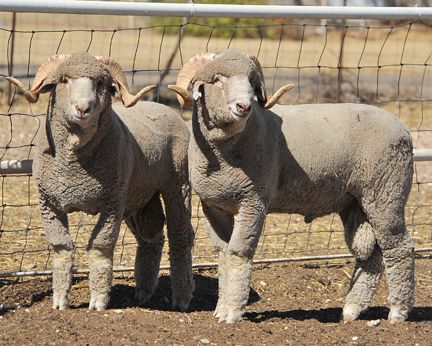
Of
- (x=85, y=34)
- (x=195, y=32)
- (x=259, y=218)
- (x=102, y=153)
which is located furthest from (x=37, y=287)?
(x=195, y=32)

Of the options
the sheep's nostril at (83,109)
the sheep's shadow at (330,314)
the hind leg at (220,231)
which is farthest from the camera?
the sheep's shadow at (330,314)

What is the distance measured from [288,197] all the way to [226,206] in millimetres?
465

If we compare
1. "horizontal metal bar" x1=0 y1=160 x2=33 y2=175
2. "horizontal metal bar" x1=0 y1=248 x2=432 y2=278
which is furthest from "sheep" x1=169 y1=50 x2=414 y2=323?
"horizontal metal bar" x1=0 y1=248 x2=432 y2=278

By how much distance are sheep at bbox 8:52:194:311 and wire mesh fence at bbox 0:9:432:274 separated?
66 centimetres

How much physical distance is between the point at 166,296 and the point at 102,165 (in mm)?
1491

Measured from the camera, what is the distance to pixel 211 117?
5887mm

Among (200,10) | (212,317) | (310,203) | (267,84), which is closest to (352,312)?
(310,203)

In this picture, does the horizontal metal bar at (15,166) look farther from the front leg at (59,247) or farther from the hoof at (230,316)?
the hoof at (230,316)

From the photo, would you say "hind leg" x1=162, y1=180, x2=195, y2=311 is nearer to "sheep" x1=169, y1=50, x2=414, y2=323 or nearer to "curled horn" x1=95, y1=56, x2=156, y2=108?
"sheep" x1=169, y1=50, x2=414, y2=323

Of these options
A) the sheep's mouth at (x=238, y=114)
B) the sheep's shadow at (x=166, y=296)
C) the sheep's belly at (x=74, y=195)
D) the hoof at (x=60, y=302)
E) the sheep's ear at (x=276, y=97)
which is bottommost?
the sheep's shadow at (x=166, y=296)

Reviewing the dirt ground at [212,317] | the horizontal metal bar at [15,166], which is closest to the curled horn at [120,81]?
the horizontal metal bar at [15,166]

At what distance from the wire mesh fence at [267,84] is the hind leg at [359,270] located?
1499mm

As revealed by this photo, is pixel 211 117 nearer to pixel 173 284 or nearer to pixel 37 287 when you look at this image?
pixel 173 284

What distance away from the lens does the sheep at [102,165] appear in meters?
5.98
